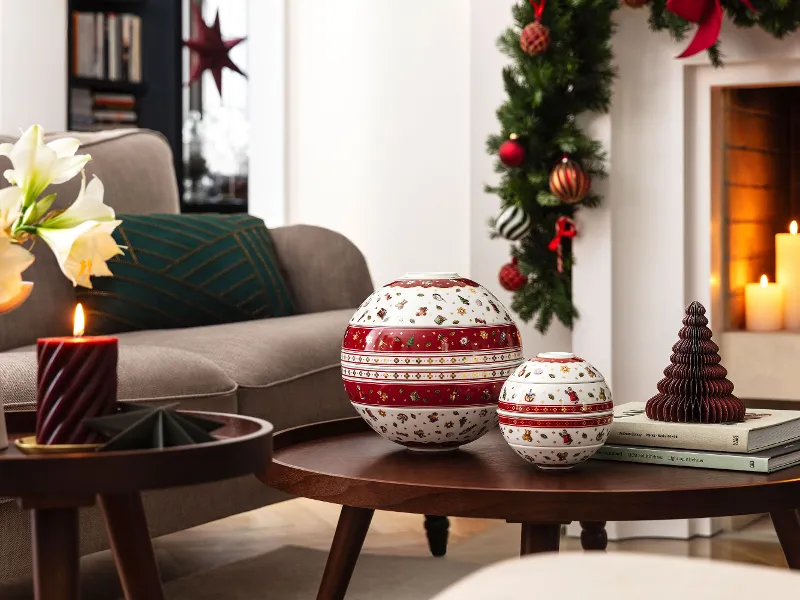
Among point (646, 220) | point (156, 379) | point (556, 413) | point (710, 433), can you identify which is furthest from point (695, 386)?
point (646, 220)

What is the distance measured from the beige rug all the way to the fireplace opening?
981mm

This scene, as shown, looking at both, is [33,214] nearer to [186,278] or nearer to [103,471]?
[103,471]

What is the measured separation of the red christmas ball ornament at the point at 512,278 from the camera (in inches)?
108

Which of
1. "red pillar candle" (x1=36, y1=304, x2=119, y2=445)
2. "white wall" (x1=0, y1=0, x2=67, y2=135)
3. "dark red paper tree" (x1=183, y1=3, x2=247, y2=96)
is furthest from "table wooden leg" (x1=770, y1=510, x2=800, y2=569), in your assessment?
"dark red paper tree" (x1=183, y1=3, x2=247, y2=96)

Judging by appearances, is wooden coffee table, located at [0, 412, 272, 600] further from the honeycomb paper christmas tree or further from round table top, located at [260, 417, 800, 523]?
the honeycomb paper christmas tree

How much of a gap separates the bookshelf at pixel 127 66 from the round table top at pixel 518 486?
357cm

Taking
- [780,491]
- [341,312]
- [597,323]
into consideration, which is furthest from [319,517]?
[780,491]

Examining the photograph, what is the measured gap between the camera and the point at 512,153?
8.61 feet

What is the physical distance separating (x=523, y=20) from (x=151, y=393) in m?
1.35

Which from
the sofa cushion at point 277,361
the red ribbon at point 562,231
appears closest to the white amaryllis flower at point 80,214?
the sofa cushion at point 277,361

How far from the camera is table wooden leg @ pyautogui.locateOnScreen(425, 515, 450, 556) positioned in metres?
2.38

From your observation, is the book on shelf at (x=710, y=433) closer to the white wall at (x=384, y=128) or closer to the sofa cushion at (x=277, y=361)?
the sofa cushion at (x=277, y=361)

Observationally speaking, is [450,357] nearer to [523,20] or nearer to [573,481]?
[573,481]

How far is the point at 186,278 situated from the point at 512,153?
78cm
